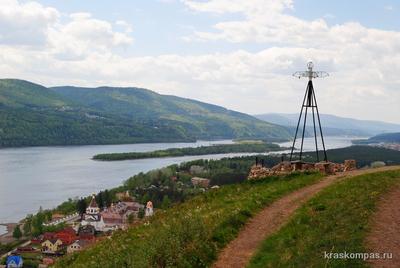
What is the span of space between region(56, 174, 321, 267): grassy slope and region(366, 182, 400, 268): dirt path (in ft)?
14.9

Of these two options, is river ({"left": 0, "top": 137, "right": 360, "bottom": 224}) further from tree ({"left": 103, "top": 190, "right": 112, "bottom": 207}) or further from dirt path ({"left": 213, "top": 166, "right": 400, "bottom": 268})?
dirt path ({"left": 213, "top": 166, "right": 400, "bottom": 268})

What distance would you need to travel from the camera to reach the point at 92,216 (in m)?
95.2

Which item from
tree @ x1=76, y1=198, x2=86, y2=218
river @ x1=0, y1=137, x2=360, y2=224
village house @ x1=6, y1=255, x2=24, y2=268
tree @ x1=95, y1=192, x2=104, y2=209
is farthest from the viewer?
river @ x1=0, y1=137, x2=360, y2=224

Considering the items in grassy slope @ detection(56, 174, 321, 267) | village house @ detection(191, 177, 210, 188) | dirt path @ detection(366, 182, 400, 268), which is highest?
dirt path @ detection(366, 182, 400, 268)

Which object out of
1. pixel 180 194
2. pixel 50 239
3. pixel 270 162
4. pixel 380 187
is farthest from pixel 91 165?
pixel 380 187

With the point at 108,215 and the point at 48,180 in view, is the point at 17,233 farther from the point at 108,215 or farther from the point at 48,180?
the point at 48,180

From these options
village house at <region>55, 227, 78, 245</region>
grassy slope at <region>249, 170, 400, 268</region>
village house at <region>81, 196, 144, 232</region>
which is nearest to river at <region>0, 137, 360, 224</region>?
village house at <region>81, 196, 144, 232</region>

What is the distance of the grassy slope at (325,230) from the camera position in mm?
12156

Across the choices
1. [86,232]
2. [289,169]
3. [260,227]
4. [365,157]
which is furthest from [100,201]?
[365,157]

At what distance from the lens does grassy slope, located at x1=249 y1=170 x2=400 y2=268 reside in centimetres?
1216

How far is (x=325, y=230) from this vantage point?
1437 cm

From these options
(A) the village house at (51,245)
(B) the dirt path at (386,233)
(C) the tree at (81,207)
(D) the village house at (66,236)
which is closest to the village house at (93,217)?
(C) the tree at (81,207)

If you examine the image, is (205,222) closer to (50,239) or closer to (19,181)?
(50,239)

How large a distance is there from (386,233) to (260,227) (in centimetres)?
486
